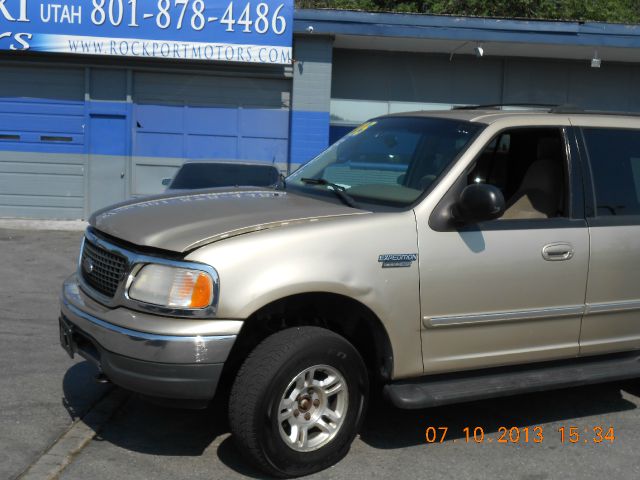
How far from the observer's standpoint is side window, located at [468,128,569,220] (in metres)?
4.99

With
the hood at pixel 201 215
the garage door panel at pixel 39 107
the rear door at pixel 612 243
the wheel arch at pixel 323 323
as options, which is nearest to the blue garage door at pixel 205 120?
the garage door panel at pixel 39 107

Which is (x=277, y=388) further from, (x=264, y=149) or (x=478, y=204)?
(x=264, y=149)

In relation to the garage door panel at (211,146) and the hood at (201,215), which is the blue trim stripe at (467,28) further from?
the hood at (201,215)

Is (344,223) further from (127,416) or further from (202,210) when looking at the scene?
(127,416)

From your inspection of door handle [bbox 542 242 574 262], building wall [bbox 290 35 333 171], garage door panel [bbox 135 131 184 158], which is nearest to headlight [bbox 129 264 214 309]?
door handle [bbox 542 242 574 262]

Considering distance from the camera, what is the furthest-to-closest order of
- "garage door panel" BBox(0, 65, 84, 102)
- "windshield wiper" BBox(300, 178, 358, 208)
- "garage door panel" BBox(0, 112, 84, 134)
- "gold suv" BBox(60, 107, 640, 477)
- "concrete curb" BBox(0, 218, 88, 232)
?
"garage door panel" BBox(0, 112, 84, 134) < "garage door panel" BBox(0, 65, 84, 102) < "concrete curb" BBox(0, 218, 88, 232) < "windshield wiper" BBox(300, 178, 358, 208) < "gold suv" BBox(60, 107, 640, 477)

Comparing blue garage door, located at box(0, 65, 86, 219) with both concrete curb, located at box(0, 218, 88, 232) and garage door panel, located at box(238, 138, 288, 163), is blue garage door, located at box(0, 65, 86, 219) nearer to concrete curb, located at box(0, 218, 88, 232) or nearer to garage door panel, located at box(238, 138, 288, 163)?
concrete curb, located at box(0, 218, 88, 232)

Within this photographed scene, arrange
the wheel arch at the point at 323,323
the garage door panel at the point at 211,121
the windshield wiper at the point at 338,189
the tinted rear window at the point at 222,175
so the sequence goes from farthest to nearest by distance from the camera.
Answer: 1. the garage door panel at the point at 211,121
2. the tinted rear window at the point at 222,175
3. the windshield wiper at the point at 338,189
4. the wheel arch at the point at 323,323

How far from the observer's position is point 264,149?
14977mm

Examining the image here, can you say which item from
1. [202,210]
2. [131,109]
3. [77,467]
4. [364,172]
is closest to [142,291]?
[202,210]

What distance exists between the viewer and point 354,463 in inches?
174

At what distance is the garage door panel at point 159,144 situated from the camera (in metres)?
14.9

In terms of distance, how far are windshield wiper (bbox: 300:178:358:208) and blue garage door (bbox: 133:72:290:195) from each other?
9715mm

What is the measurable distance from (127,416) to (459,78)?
473 inches
